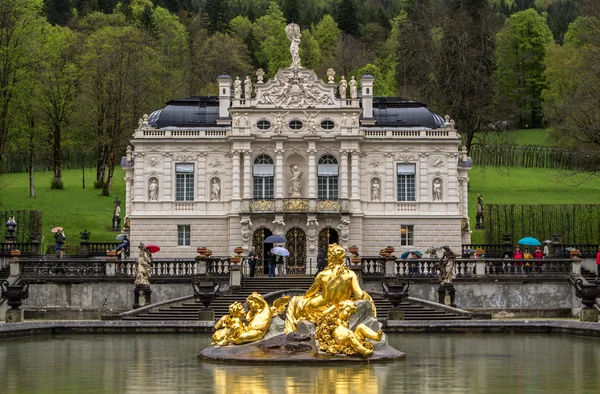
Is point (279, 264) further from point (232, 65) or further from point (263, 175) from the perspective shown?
point (232, 65)

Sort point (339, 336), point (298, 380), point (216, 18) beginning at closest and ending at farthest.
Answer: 1. point (298, 380)
2. point (339, 336)
3. point (216, 18)

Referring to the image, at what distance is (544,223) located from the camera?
65125 millimetres

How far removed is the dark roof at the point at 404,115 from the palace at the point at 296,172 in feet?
5.55

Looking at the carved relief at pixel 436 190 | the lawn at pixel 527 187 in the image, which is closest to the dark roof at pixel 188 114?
the carved relief at pixel 436 190

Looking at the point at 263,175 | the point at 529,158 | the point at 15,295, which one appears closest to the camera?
the point at 15,295

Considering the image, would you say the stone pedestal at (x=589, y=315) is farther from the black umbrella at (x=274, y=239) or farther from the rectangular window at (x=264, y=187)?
the rectangular window at (x=264, y=187)

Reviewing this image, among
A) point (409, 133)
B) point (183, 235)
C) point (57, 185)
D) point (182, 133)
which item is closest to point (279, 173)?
point (182, 133)

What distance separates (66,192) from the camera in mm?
83188

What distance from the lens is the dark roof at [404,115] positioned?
63344mm

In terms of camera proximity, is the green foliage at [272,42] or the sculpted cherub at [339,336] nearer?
the sculpted cherub at [339,336]

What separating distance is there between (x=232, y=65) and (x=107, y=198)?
3516 cm

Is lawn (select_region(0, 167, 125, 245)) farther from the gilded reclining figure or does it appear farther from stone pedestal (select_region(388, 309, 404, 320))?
the gilded reclining figure

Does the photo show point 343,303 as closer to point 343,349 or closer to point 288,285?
point 343,349

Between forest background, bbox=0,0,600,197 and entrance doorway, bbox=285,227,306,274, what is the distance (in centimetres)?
1480
